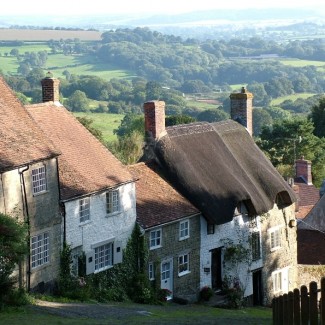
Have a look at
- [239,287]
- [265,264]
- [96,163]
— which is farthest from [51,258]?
[265,264]

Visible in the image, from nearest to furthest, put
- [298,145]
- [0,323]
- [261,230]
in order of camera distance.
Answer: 1. [0,323]
2. [261,230]
3. [298,145]

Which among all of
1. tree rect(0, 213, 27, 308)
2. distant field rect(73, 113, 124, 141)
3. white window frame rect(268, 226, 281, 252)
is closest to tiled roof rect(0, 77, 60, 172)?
tree rect(0, 213, 27, 308)

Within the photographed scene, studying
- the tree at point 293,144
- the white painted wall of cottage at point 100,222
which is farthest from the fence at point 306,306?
the tree at point 293,144

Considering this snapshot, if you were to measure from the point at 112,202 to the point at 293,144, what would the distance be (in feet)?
180

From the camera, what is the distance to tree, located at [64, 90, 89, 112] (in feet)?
554

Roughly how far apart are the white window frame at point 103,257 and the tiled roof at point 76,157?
7.10 ft

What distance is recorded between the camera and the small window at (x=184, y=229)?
36.7m

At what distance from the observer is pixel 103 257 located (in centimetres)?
3350

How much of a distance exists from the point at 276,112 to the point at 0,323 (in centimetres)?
15462

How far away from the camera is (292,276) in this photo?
43.8 meters

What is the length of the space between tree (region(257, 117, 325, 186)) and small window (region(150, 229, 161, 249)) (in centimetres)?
4680

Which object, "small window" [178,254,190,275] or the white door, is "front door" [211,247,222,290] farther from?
the white door

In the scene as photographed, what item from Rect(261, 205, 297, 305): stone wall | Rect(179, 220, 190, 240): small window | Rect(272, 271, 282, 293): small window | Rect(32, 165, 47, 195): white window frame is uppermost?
Rect(32, 165, 47, 195): white window frame

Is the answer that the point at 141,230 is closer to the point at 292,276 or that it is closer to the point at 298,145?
the point at 292,276
